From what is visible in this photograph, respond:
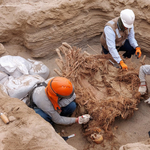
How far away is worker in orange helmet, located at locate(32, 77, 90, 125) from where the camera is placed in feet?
8.21

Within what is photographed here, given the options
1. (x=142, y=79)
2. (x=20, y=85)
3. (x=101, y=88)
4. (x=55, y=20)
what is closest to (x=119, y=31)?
(x=142, y=79)

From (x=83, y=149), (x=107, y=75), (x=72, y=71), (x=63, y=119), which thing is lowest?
(x=83, y=149)

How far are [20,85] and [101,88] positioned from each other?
166cm

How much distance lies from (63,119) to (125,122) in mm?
1239

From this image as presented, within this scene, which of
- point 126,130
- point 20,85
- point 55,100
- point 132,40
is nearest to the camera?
point 55,100

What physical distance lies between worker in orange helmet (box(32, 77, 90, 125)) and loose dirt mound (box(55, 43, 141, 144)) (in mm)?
212

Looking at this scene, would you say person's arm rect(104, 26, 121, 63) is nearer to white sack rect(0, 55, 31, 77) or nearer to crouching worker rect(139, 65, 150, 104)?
crouching worker rect(139, 65, 150, 104)

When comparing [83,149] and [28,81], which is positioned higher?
[28,81]

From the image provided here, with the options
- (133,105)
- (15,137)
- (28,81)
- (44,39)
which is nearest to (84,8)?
(44,39)

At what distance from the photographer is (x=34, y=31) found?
15.0ft

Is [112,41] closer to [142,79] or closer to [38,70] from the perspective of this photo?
[142,79]

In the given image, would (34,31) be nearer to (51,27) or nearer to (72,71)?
(51,27)

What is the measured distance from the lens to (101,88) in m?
3.53

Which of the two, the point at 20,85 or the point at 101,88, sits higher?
the point at 20,85
